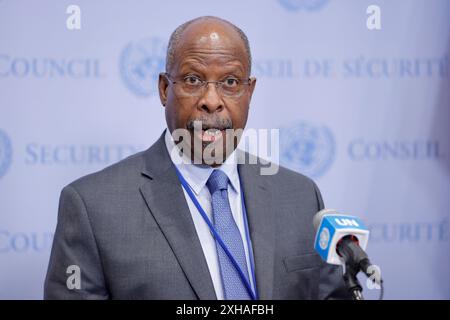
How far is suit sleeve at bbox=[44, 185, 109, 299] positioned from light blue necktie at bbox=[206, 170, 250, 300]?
344 millimetres

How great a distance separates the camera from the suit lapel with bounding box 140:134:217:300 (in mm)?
1541

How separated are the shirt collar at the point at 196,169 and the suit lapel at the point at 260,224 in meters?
0.04

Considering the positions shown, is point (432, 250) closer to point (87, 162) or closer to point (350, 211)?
point (350, 211)

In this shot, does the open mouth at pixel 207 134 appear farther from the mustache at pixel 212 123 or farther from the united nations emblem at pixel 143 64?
the united nations emblem at pixel 143 64

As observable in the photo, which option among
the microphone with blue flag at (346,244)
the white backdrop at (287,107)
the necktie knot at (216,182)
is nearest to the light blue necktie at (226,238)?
the necktie knot at (216,182)

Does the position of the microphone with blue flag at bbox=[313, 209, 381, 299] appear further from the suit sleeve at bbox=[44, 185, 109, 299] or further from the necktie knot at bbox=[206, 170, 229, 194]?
the suit sleeve at bbox=[44, 185, 109, 299]

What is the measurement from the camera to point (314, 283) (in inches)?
67.6

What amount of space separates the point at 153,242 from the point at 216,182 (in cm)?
27

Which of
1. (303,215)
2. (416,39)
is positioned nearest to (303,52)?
(416,39)

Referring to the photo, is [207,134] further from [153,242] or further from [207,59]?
[153,242]

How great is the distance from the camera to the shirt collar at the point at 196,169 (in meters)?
1.72

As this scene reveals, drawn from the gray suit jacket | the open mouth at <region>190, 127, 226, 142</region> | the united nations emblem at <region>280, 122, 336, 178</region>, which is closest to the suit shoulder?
the gray suit jacket

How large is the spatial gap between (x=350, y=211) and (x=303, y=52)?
0.72 meters
